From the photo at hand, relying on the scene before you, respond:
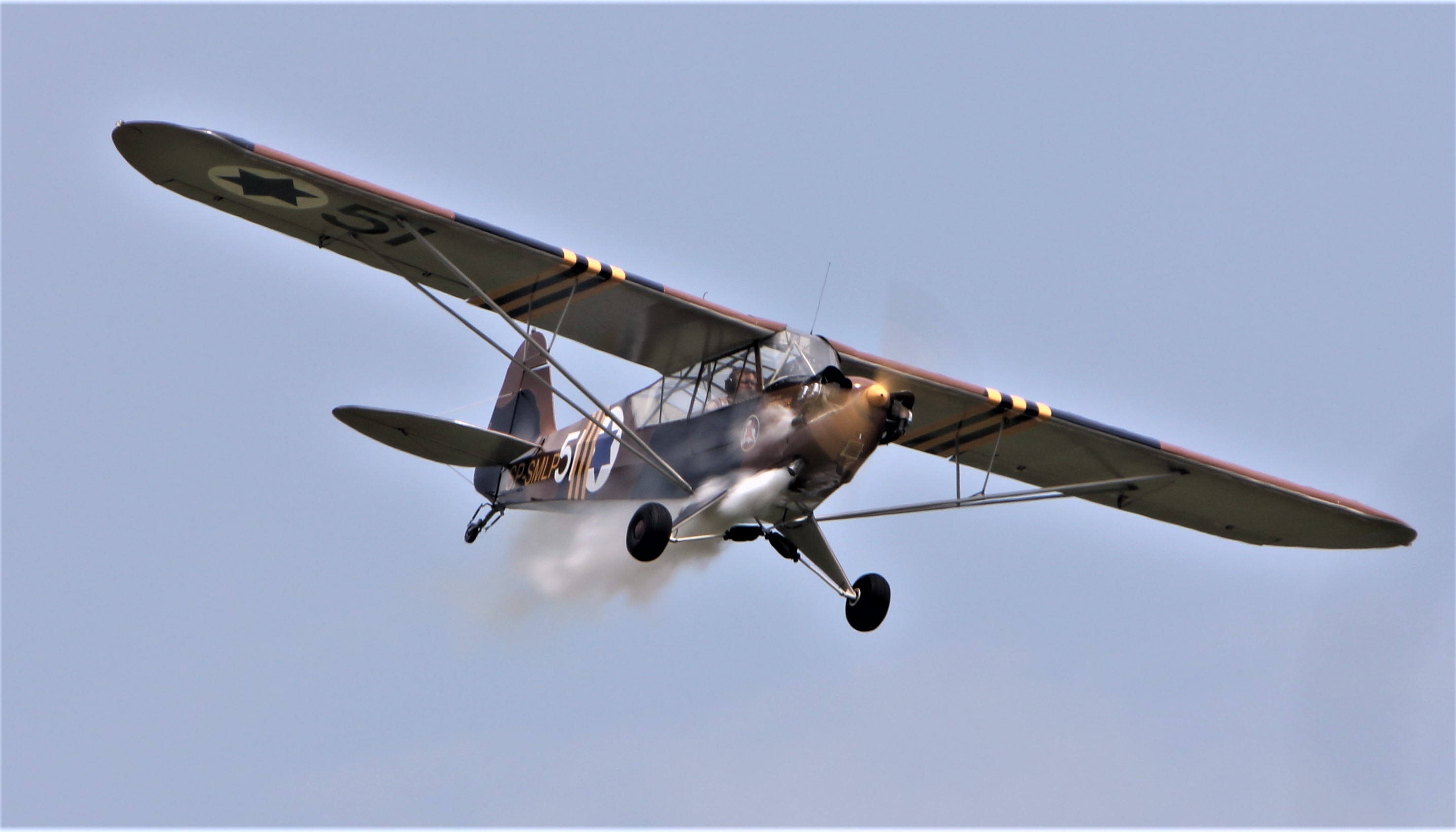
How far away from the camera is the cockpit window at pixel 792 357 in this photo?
16562 millimetres

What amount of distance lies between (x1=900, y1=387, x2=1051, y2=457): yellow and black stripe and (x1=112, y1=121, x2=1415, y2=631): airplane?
0.08 feet

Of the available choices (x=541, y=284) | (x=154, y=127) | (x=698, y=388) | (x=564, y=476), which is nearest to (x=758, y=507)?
(x=698, y=388)

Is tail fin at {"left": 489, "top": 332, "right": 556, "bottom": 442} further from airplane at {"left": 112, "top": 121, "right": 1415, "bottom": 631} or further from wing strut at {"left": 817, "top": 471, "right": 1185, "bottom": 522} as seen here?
wing strut at {"left": 817, "top": 471, "right": 1185, "bottom": 522}

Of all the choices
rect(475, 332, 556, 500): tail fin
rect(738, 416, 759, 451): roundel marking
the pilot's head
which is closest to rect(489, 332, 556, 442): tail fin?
rect(475, 332, 556, 500): tail fin

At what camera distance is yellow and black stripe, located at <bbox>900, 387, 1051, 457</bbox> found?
18.7 meters

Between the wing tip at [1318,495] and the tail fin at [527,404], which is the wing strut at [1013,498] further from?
the tail fin at [527,404]

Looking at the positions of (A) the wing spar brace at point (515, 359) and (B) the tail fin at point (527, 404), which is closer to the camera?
(A) the wing spar brace at point (515, 359)

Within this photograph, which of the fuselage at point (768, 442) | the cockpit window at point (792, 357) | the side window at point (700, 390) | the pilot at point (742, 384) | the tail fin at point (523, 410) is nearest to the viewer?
the fuselage at point (768, 442)

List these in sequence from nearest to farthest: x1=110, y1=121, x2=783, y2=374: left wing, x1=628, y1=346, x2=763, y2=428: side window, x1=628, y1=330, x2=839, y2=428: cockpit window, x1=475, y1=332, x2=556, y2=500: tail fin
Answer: x1=110, y1=121, x2=783, y2=374: left wing → x1=628, y1=330, x2=839, y2=428: cockpit window → x1=628, y1=346, x2=763, y2=428: side window → x1=475, y1=332, x2=556, y2=500: tail fin

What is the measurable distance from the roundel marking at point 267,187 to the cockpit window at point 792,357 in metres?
4.14

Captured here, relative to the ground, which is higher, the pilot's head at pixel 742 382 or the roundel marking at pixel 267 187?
the roundel marking at pixel 267 187

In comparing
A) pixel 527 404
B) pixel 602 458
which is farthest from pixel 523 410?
pixel 602 458

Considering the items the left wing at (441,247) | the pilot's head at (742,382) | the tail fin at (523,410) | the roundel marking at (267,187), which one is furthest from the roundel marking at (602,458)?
the roundel marking at (267,187)

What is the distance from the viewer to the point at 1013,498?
60.7ft
